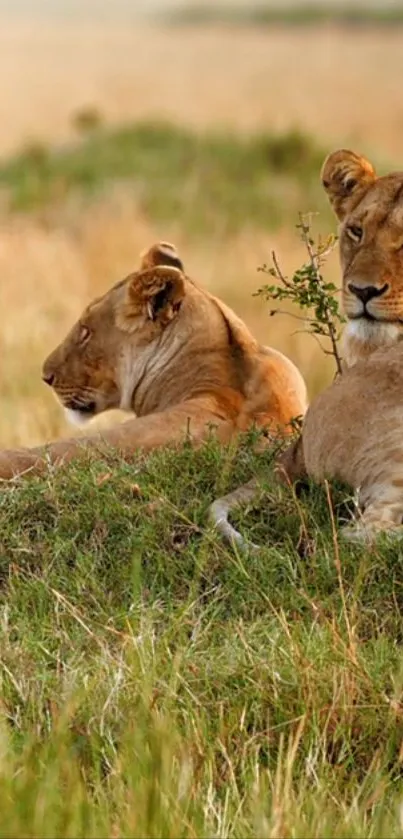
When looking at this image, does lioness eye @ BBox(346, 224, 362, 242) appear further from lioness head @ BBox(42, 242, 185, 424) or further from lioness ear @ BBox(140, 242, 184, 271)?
lioness ear @ BBox(140, 242, 184, 271)

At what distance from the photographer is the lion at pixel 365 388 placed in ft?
14.7

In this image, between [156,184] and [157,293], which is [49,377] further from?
[156,184]

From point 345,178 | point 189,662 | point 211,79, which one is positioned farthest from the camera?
point 211,79

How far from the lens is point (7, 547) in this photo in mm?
4652

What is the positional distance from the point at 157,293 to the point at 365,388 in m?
1.28

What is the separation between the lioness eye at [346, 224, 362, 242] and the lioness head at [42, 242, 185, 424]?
708 millimetres

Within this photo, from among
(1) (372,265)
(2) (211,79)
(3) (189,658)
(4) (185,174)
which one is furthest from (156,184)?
(2) (211,79)

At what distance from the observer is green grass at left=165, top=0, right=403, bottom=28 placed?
59.8 metres

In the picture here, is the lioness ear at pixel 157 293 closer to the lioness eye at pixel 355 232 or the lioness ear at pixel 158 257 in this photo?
the lioness ear at pixel 158 257

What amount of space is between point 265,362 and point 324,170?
61 cm

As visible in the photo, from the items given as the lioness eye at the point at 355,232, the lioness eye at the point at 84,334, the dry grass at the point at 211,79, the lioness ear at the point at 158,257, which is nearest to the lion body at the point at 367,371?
the lioness eye at the point at 355,232

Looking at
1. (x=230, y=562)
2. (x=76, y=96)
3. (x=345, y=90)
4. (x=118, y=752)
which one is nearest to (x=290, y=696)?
(x=118, y=752)

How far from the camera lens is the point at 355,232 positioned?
530 cm

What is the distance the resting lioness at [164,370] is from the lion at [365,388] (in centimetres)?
41
